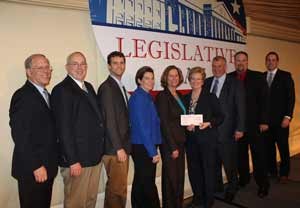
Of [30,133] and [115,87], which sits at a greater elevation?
[115,87]

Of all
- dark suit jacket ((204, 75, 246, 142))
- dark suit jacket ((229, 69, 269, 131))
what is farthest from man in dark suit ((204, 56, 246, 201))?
dark suit jacket ((229, 69, 269, 131))

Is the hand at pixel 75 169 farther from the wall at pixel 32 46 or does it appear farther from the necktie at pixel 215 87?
the necktie at pixel 215 87

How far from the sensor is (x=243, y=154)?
3.61 m

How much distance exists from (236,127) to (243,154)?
0.65 metres

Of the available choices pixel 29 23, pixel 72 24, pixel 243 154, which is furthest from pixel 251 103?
pixel 29 23

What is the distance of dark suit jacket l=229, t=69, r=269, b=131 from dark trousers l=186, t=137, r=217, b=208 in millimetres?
681

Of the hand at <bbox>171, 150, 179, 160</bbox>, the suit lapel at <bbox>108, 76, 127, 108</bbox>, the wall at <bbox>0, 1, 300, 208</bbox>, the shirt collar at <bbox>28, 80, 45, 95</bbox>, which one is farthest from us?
the hand at <bbox>171, 150, 179, 160</bbox>

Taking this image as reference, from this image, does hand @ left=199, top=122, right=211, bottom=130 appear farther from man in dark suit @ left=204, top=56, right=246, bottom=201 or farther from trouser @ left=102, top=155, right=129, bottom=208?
trouser @ left=102, top=155, right=129, bottom=208

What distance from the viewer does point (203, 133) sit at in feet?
9.20

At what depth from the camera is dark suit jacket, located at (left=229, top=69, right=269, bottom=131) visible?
327 centimetres

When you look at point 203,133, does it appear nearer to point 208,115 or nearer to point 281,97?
point 208,115

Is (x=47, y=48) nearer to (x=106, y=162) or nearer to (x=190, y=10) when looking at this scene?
(x=106, y=162)

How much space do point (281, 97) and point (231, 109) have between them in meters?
0.99

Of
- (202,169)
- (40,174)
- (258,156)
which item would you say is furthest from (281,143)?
(40,174)
